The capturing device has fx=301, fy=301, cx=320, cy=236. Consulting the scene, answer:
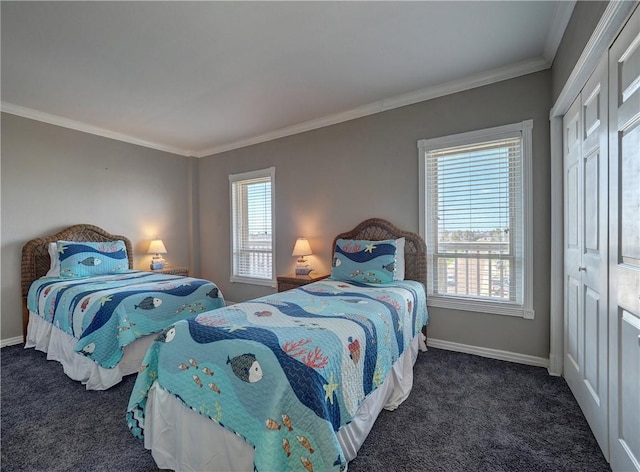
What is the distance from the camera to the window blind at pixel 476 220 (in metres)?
2.74

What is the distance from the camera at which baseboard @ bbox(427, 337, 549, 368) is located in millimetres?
2623

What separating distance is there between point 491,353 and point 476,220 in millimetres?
1255

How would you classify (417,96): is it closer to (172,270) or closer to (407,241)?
(407,241)

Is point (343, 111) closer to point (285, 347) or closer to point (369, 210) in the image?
point (369, 210)

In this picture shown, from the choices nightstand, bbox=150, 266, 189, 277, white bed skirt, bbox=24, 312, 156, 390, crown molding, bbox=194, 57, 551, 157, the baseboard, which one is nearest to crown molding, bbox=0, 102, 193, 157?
crown molding, bbox=194, 57, 551, 157

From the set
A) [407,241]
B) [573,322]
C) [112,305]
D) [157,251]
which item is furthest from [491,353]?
[157,251]

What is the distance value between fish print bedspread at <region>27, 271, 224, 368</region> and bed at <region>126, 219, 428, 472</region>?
3.16 feet

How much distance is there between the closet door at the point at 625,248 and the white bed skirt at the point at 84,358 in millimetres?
3082

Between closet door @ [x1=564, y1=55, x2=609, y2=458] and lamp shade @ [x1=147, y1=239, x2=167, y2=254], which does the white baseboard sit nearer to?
lamp shade @ [x1=147, y1=239, x2=167, y2=254]

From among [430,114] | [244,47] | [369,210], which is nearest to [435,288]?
[369,210]

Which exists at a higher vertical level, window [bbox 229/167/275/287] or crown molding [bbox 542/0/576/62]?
crown molding [bbox 542/0/576/62]

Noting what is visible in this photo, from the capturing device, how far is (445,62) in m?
2.59

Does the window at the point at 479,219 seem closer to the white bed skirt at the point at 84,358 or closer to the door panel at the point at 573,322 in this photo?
Result: the door panel at the point at 573,322

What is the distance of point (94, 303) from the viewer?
2.42 metres
